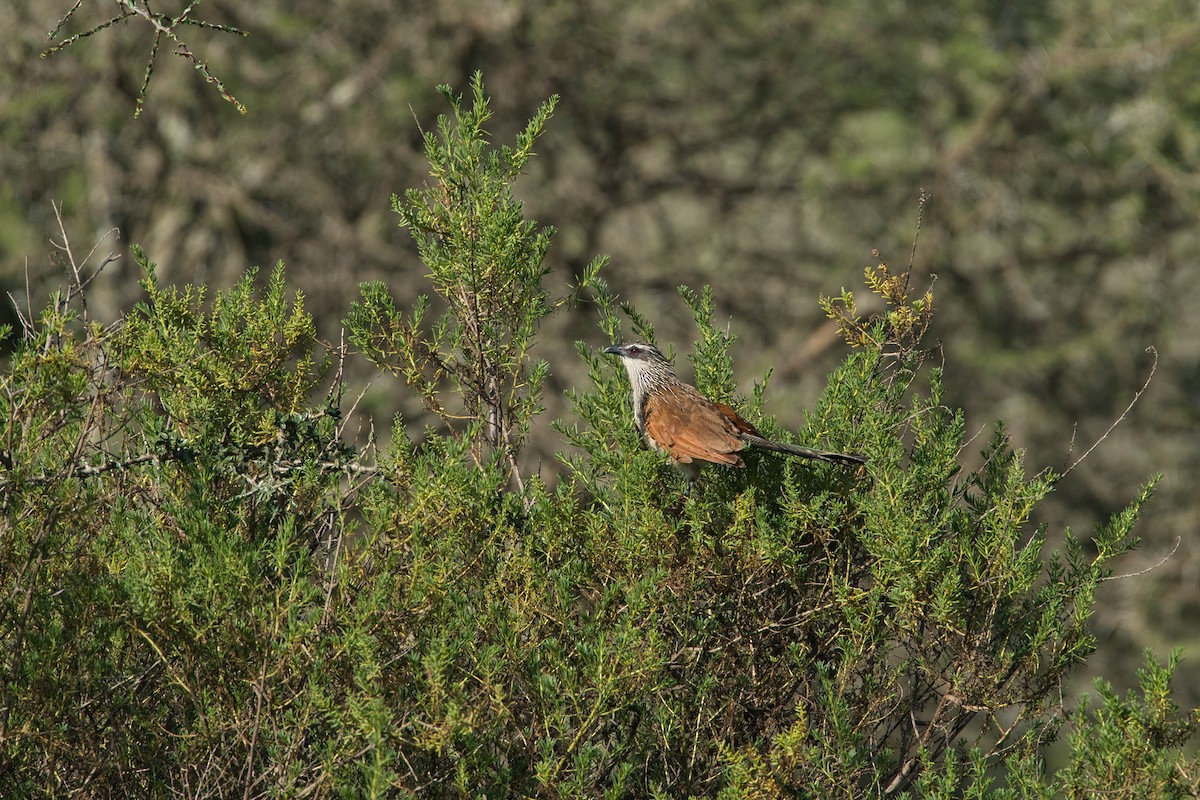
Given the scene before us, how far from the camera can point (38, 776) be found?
370 centimetres

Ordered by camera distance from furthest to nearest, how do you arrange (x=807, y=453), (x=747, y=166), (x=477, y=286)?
(x=747, y=166)
(x=477, y=286)
(x=807, y=453)

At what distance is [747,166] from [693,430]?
29.0ft

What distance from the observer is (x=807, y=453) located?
167 inches

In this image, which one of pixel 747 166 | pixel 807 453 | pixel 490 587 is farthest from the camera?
pixel 747 166

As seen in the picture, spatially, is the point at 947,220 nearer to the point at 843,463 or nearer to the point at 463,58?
the point at 463,58

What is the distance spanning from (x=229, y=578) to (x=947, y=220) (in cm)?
1001

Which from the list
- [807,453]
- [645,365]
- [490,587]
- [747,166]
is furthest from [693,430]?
[747,166]

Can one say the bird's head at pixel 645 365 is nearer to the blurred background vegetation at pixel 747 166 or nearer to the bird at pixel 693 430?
the bird at pixel 693 430

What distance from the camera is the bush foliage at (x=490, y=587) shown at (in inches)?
139

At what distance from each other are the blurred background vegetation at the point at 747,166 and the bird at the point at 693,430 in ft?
20.6

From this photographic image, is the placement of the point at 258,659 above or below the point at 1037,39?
above

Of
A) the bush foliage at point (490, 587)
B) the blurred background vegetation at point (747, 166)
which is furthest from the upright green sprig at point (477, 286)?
the blurred background vegetation at point (747, 166)

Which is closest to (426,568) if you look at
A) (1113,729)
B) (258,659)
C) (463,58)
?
(258,659)

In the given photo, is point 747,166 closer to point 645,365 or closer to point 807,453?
point 645,365
